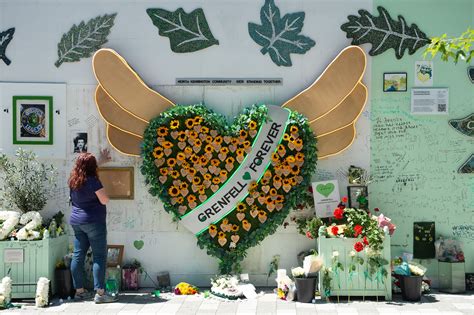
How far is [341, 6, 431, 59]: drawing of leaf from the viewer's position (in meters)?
8.34

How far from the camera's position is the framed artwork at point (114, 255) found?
8.37 meters

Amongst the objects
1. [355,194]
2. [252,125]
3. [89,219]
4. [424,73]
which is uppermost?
[424,73]

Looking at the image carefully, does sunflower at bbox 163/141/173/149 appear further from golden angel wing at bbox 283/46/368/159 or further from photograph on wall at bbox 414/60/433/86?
photograph on wall at bbox 414/60/433/86

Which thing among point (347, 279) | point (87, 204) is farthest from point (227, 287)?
point (87, 204)

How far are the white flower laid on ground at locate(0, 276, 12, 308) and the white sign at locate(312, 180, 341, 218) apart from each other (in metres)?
3.90

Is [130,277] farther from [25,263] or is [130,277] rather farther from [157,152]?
[157,152]

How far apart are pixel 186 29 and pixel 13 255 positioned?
11.9 feet

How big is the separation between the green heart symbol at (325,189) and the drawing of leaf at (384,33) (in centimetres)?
183

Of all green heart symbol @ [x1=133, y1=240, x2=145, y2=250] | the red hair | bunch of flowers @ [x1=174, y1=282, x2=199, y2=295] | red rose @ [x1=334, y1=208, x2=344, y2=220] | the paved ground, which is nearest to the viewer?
the paved ground

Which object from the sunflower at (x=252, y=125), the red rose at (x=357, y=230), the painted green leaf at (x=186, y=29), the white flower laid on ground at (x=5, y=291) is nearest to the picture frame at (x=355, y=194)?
the red rose at (x=357, y=230)

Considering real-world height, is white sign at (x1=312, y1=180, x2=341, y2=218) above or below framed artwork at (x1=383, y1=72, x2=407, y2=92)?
below

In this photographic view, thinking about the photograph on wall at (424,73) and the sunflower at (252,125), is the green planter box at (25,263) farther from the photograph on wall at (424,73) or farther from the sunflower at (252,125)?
the photograph on wall at (424,73)

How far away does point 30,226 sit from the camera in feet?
25.7

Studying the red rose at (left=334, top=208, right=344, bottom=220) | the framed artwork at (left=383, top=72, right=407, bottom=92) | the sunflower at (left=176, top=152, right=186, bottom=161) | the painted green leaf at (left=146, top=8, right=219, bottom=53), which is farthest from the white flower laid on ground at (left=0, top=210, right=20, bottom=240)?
the framed artwork at (left=383, top=72, right=407, bottom=92)
